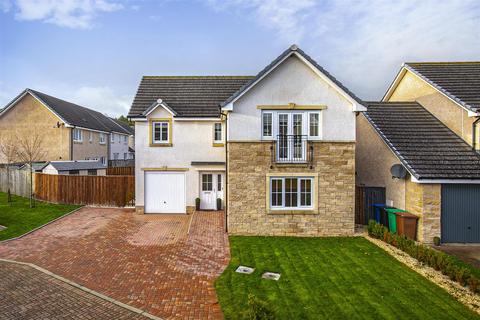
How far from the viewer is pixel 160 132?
16938 mm

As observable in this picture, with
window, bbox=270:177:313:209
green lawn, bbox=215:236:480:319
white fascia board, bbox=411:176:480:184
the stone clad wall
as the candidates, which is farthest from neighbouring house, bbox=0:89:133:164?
white fascia board, bbox=411:176:480:184

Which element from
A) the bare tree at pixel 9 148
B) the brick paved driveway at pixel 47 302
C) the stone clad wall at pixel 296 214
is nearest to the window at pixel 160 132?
the stone clad wall at pixel 296 214

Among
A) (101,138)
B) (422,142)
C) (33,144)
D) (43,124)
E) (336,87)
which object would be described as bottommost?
(422,142)

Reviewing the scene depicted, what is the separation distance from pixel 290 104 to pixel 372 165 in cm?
635

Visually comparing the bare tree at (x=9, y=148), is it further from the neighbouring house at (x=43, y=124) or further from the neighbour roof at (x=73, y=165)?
the neighbour roof at (x=73, y=165)

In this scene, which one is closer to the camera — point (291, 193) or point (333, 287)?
point (333, 287)

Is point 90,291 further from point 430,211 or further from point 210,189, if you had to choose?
point 430,211

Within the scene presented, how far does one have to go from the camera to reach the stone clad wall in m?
12.9

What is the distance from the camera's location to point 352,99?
41.6ft

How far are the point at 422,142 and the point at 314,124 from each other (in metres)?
5.74

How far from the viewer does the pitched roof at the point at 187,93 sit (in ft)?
56.5

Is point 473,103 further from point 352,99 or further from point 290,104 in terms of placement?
point 290,104

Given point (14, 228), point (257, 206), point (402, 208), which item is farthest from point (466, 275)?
point (14, 228)

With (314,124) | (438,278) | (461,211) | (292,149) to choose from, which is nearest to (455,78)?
(461,211)
